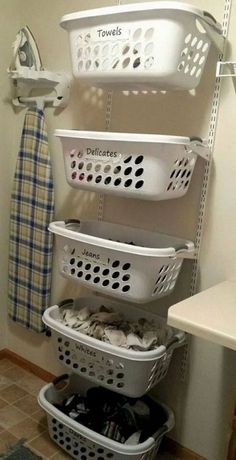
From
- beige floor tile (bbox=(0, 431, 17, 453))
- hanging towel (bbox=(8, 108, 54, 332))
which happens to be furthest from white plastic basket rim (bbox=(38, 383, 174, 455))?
hanging towel (bbox=(8, 108, 54, 332))

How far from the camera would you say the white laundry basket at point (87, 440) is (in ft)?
4.44

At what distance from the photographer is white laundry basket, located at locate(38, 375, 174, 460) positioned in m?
1.35

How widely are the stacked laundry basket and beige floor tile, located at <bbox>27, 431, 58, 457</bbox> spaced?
0.05 m

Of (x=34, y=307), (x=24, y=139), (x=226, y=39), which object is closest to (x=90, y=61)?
(x=226, y=39)

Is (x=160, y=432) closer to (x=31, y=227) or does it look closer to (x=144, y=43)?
(x=31, y=227)

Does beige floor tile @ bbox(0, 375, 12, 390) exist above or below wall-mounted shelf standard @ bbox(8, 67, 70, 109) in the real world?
below

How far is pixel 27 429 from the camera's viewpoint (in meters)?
1.71

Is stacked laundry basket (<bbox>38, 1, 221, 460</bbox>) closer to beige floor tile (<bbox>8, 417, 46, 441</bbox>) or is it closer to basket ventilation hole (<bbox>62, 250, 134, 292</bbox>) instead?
basket ventilation hole (<bbox>62, 250, 134, 292</bbox>)

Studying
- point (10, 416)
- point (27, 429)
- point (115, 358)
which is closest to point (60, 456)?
point (27, 429)

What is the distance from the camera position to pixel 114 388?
1.35 meters

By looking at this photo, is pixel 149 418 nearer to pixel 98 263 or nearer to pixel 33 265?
pixel 98 263

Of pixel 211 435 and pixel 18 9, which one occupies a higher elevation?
pixel 18 9

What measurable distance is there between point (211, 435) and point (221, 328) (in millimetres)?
756

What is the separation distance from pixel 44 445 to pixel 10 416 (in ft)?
0.78
